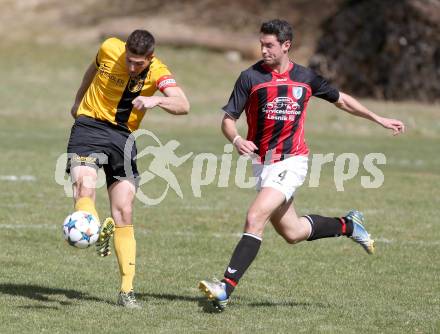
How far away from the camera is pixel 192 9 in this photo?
4512 centimetres

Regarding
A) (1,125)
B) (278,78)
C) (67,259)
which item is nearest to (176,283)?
(67,259)

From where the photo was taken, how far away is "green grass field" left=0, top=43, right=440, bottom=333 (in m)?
7.50

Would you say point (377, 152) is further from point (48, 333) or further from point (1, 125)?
point (48, 333)

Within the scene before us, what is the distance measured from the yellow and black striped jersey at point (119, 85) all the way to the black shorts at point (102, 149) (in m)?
0.08

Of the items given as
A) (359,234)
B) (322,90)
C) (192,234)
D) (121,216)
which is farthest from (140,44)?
(192,234)

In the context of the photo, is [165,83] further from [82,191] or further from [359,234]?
[359,234]

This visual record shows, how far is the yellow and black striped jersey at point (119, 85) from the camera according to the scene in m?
8.20

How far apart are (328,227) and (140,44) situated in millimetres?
2412

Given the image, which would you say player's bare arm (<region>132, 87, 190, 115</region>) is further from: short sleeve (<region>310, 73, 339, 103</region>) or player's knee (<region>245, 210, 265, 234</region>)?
short sleeve (<region>310, 73, 339, 103</region>)

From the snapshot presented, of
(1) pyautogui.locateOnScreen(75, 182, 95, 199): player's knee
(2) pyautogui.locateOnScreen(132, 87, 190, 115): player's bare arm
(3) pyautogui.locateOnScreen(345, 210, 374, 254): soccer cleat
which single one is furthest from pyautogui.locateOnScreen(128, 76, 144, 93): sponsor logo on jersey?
(3) pyautogui.locateOnScreen(345, 210, 374, 254): soccer cleat

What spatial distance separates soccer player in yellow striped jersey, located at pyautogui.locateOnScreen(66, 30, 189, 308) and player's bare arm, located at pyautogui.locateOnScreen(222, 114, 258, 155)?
335mm

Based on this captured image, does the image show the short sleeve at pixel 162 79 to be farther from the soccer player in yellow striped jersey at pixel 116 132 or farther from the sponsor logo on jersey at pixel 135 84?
the sponsor logo on jersey at pixel 135 84

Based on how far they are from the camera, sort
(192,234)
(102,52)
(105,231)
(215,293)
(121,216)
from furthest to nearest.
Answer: (192,234)
(102,52)
(121,216)
(105,231)
(215,293)

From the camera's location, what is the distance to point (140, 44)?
774cm
